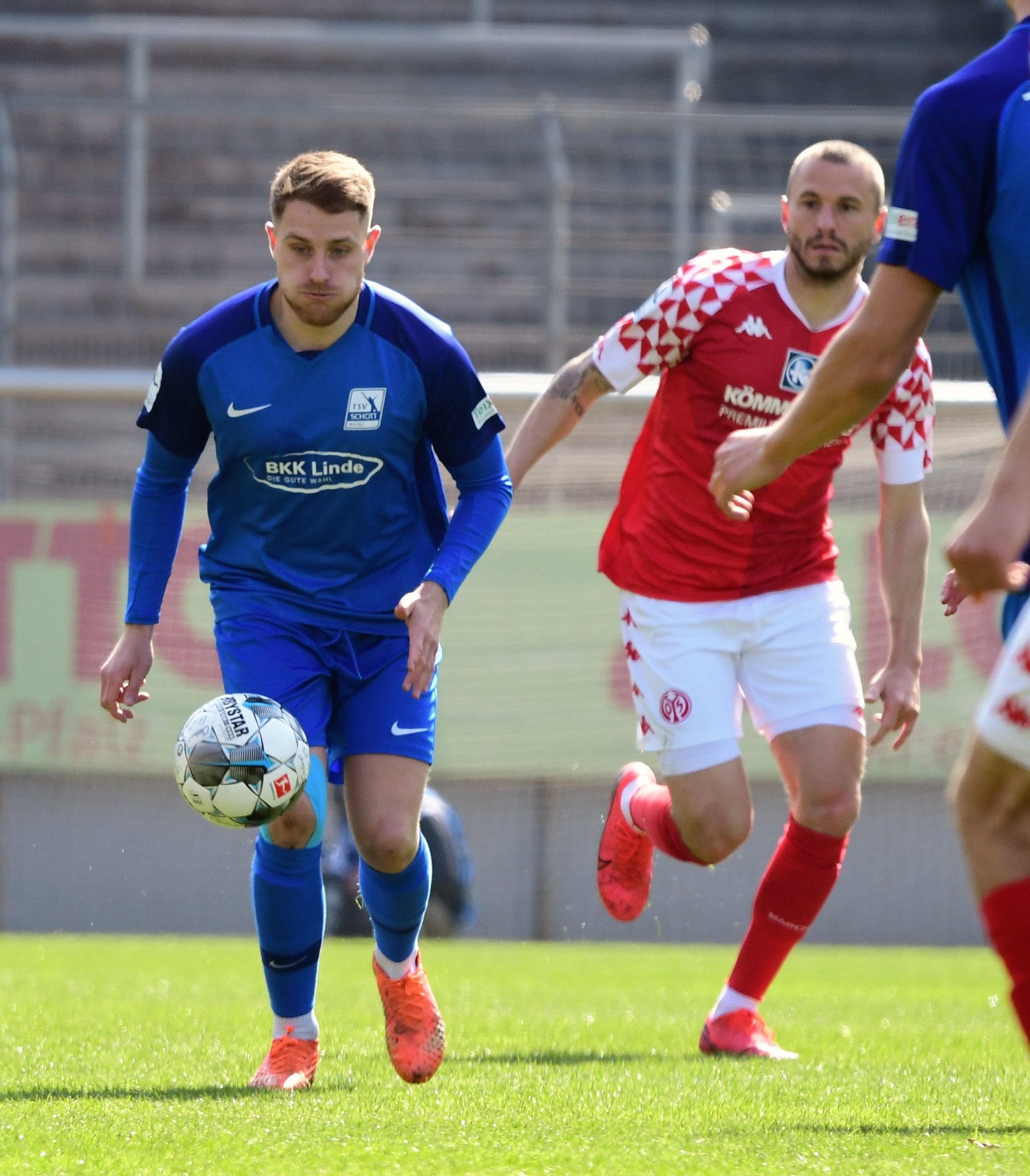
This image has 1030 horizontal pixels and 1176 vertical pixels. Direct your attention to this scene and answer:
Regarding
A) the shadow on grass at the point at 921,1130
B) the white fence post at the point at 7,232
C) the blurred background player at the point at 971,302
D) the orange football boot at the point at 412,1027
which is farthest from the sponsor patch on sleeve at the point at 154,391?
the white fence post at the point at 7,232

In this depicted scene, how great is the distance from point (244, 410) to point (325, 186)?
0.59 metres

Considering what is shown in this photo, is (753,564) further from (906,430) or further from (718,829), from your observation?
(718,829)

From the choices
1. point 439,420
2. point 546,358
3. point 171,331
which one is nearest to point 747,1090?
point 439,420

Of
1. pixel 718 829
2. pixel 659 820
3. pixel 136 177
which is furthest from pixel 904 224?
pixel 136 177

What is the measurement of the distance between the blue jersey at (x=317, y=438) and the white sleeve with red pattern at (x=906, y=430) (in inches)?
49.6

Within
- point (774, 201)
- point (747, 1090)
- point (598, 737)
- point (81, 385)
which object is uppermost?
point (774, 201)

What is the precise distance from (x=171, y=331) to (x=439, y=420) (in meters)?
7.39

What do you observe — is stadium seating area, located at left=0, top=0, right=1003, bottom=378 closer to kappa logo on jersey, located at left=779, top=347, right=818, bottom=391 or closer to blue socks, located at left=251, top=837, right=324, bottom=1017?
kappa logo on jersey, located at left=779, top=347, right=818, bottom=391

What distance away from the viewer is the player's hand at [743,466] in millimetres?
2957

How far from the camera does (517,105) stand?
1251cm

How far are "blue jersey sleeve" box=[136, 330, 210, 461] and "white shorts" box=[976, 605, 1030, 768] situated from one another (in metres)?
2.60

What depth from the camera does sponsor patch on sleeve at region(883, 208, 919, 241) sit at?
2.77 m

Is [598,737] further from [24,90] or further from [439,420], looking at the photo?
[24,90]

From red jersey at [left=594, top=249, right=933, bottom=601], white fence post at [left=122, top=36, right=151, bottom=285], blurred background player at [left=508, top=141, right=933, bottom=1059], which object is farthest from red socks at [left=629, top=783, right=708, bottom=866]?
white fence post at [left=122, top=36, right=151, bottom=285]
